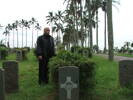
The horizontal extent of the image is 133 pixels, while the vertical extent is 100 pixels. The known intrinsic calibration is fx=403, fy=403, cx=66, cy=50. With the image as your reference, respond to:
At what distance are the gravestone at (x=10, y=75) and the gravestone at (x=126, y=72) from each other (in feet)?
9.92

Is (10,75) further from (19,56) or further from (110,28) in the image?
(19,56)

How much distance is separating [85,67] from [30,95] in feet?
6.71

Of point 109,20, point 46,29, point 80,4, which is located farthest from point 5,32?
point 46,29

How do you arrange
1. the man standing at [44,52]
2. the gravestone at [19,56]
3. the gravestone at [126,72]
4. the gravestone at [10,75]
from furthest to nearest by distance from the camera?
the gravestone at [19,56] < the man standing at [44,52] < the gravestone at [10,75] < the gravestone at [126,72]

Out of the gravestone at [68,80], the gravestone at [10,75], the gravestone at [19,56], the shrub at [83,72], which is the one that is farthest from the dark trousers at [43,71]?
the gravestone at [19,56]

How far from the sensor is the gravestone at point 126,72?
11271 mm

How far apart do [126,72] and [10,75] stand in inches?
131

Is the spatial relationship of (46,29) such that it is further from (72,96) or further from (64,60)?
(72,96)

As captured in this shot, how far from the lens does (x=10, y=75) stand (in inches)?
457

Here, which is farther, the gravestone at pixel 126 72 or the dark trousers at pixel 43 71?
the dark trousers at pixel 43 71

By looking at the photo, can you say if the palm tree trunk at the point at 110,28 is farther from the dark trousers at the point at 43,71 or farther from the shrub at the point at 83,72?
the shrub at the point at 83,72

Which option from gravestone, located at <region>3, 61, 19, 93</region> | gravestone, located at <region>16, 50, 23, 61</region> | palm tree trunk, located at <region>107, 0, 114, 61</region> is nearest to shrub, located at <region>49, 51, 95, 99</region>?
gravestone, located at <region>3, 61, 19, 93</region>

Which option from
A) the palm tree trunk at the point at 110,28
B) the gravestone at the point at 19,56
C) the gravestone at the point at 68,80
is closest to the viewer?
the gravestone at the point at 68,80

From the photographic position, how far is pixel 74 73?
8750 mm
